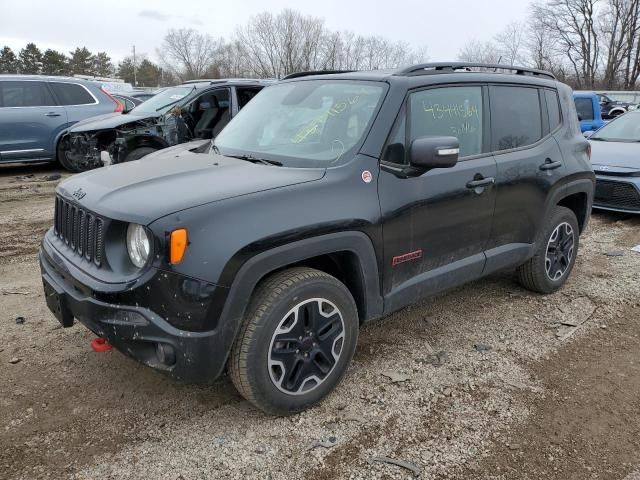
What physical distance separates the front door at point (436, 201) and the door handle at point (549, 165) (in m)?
0.63

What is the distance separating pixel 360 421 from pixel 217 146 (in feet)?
6.85

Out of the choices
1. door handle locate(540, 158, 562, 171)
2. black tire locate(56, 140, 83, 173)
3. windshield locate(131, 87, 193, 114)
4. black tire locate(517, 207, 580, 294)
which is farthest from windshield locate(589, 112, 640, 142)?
black tire locate(56, 140, 83, 173)

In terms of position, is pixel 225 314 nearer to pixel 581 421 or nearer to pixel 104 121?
pixel 581 421

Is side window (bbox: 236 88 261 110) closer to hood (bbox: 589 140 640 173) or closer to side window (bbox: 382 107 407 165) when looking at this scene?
hood (bbox: 589 140 640 173)

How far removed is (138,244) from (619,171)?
265 inches

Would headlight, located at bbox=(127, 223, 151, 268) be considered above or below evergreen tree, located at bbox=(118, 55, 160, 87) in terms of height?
below

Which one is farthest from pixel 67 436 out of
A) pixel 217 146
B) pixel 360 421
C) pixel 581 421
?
pixel 581 421

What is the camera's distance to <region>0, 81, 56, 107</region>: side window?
954 cm

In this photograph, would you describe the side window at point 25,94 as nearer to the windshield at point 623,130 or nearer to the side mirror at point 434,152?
the side mirror at point 434,152

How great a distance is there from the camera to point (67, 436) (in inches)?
105

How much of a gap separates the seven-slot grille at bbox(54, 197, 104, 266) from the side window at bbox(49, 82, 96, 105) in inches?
322

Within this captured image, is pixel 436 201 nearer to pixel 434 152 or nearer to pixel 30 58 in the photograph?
pixel 434 152

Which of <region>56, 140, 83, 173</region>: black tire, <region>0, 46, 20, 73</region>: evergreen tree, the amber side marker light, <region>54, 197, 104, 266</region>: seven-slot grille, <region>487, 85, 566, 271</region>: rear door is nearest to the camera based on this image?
the amber side marker light

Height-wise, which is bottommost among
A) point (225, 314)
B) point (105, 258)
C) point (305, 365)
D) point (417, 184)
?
point (305, 365)
